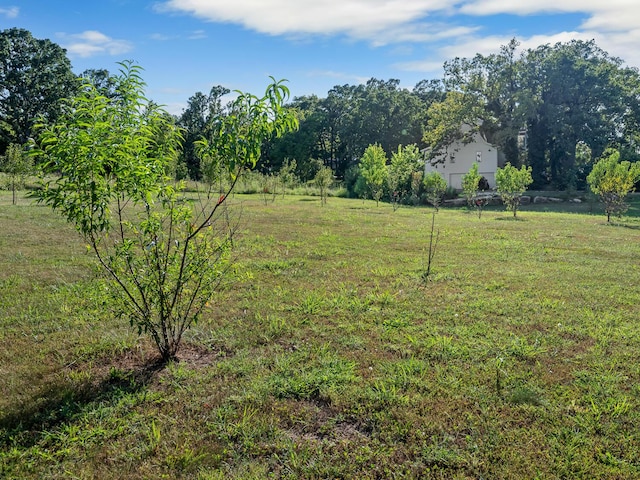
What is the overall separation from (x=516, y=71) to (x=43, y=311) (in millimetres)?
33691

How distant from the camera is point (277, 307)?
18.4ft

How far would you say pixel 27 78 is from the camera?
1574 inches

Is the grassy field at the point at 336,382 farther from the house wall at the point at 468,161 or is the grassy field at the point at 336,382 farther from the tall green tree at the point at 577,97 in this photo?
the house wall at the point at 468,161

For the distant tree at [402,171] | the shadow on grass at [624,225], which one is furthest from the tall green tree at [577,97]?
the shadow on grass at [624,225]

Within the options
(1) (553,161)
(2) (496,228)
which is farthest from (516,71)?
(2) (496,228)

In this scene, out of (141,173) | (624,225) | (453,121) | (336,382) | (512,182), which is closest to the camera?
(141,173)

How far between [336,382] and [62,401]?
6.84 ft

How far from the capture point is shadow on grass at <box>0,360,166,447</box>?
10.0ft

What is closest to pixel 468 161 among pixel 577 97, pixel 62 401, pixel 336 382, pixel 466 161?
pixel 466 161

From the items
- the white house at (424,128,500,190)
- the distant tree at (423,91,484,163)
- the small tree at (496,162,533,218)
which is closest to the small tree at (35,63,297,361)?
the small tree at (496,162,533,218)

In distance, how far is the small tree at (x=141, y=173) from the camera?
3.27m

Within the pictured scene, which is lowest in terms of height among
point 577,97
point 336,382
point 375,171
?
point 336,382

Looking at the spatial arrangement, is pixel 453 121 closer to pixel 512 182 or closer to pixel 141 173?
pixel 512 182

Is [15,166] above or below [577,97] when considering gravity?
below
